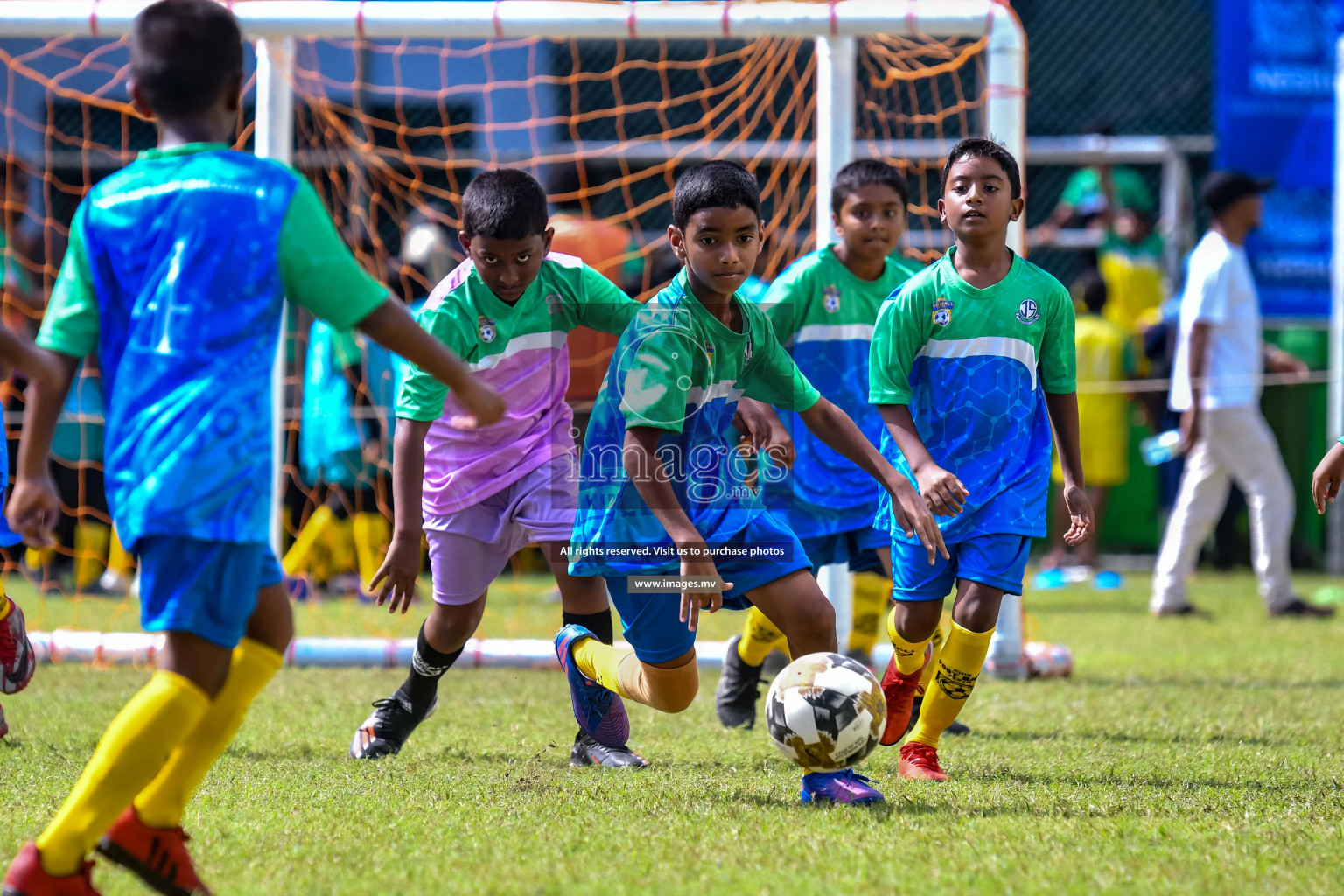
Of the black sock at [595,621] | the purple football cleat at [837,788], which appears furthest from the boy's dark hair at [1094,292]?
the purple football cleat at [837,788]

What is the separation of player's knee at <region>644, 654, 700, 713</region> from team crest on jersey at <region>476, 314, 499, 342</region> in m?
0.99

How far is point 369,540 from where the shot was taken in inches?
308

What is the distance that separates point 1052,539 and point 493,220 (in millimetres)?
7420

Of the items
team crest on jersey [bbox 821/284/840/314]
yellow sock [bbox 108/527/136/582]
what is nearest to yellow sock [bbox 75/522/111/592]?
yellow sock [bbox 108/527/136/582]

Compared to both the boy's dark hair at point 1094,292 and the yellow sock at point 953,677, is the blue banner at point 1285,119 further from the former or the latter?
the yellow sock at point 953,677

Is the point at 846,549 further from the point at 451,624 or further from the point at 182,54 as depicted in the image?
the point at 182,54

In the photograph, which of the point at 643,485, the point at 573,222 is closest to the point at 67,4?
the point at 573,222

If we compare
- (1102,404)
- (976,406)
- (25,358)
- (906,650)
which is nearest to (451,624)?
(906,650)

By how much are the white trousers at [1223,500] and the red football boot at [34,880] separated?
6.01 metres

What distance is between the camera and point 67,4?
536 centimetres

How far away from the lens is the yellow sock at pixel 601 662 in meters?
3.54

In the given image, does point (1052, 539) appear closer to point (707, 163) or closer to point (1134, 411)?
point (1134, 411)

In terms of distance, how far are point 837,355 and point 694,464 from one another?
4.29 ft

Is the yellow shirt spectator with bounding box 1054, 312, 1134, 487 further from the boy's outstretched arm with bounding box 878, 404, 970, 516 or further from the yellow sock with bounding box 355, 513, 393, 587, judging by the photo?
the boy's outstretched arm with bounding box 878, 404, 970, 516
